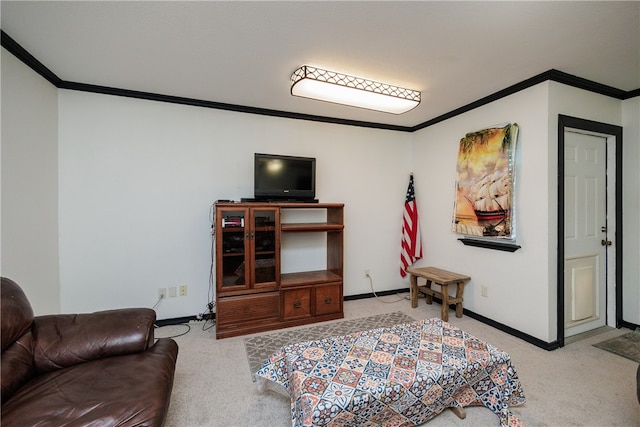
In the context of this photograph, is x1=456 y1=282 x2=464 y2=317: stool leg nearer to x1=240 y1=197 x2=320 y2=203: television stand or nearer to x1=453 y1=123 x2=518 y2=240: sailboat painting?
x1=453 y1=123 x2=518 y2=240: sailboat painting

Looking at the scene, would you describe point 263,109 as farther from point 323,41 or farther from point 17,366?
point 17,366

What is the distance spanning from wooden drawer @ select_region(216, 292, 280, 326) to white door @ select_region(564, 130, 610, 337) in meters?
2.92

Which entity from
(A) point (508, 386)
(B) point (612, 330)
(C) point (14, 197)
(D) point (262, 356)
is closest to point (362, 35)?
(A) point (508, 386)

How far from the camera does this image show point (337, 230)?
3.30 meters

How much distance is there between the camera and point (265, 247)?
117 inches

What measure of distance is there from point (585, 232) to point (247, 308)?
352cm

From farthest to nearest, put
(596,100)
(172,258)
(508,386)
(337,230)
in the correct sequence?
(337,230) < (172,258) < (596,100) < (508,386)

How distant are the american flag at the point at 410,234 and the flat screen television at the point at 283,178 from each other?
1.55 meters

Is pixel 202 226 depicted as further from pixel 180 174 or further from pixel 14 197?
pixel 14 197

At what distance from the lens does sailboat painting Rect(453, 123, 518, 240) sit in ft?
9.07

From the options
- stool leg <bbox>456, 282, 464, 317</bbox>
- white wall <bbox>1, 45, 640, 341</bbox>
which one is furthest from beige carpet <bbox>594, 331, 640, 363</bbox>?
stool leg <bbox>456, 282, 464, 317</bbox>

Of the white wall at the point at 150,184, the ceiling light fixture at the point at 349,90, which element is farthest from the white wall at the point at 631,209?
the white wall at the point at 150,184

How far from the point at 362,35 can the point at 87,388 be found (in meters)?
2.60

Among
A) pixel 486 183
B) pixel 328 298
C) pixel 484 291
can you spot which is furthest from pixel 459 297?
pixel 328 298
